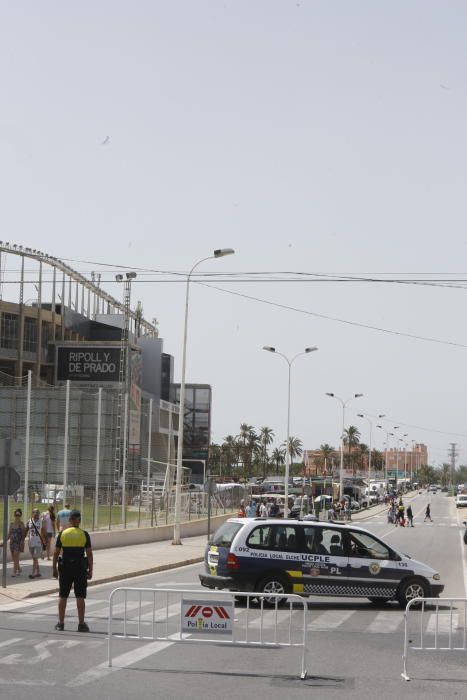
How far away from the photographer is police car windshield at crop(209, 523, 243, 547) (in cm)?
1986

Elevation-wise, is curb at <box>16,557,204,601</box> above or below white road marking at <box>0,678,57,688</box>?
below

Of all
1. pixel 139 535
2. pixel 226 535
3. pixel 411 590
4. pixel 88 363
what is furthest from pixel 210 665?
pixel 88 363

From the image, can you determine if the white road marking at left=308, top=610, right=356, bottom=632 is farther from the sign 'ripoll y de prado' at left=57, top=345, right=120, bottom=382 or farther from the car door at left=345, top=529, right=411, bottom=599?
the sign 'ripoll y de prado' at left=57, top=345, right=120, bottom=382

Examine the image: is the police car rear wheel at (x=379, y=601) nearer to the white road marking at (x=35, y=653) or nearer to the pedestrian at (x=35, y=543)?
the pedestrian at (x=35, y=543)

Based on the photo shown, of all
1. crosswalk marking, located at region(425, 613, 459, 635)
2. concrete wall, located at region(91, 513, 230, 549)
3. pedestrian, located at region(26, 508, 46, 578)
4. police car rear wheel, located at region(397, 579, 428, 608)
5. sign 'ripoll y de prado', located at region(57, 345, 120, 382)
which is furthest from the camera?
sign 'ripoll y de prado', located at region(57, 345, 120, 382)

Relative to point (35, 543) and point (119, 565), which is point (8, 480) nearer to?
point (35, 543)

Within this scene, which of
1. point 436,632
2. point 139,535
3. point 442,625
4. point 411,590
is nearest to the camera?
point 436,632

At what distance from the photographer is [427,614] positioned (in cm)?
1873

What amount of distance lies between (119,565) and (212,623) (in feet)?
54.2

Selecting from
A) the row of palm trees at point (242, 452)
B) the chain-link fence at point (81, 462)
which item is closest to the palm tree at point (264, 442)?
the row of palm trees at point (242, 452)

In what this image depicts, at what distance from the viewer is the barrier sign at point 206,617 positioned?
40.4 ft

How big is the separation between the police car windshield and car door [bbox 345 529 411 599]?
2.05 m

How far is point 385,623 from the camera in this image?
1745 cm

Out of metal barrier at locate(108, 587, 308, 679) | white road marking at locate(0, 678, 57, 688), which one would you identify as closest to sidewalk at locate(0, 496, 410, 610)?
metal barrier at locate(108, 587, 308, 679)
